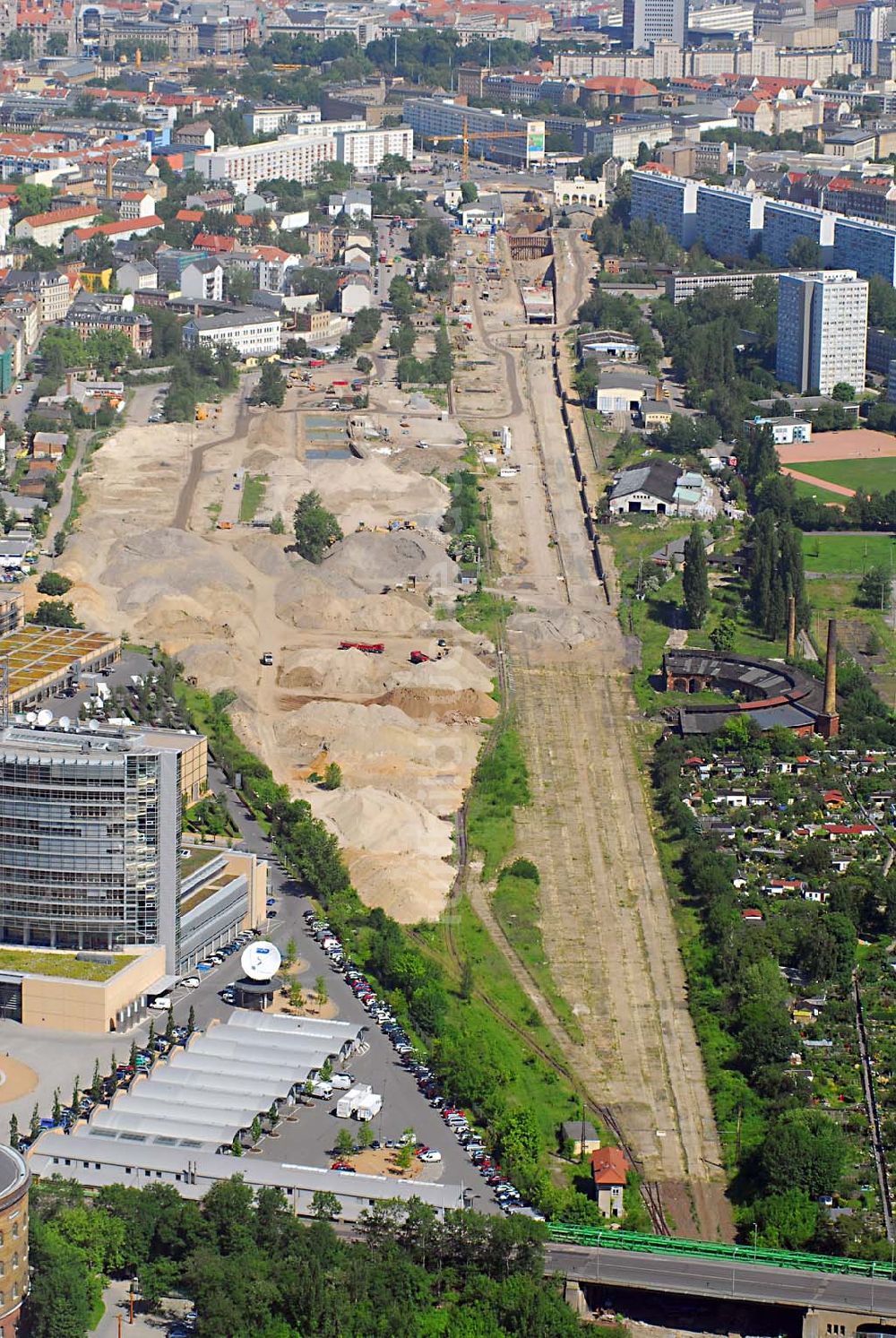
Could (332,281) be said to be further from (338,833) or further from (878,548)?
(338,833)

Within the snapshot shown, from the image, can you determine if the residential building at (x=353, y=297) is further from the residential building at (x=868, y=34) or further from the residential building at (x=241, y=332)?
the residential building at (x=868, y=34)

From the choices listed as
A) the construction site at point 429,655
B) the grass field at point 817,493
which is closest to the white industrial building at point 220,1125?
the construction site at point 429,655

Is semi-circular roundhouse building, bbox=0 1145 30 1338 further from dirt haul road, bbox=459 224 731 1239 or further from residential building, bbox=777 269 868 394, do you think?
residential building, bbox=777 269 868 394

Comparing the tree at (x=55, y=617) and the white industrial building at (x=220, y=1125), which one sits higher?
the white industrial building at (x=220, y=1125)

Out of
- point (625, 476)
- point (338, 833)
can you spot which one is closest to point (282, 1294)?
point (338, 833)

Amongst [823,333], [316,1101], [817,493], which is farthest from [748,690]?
[823,333]

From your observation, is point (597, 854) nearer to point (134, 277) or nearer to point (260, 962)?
point (260, 962)
